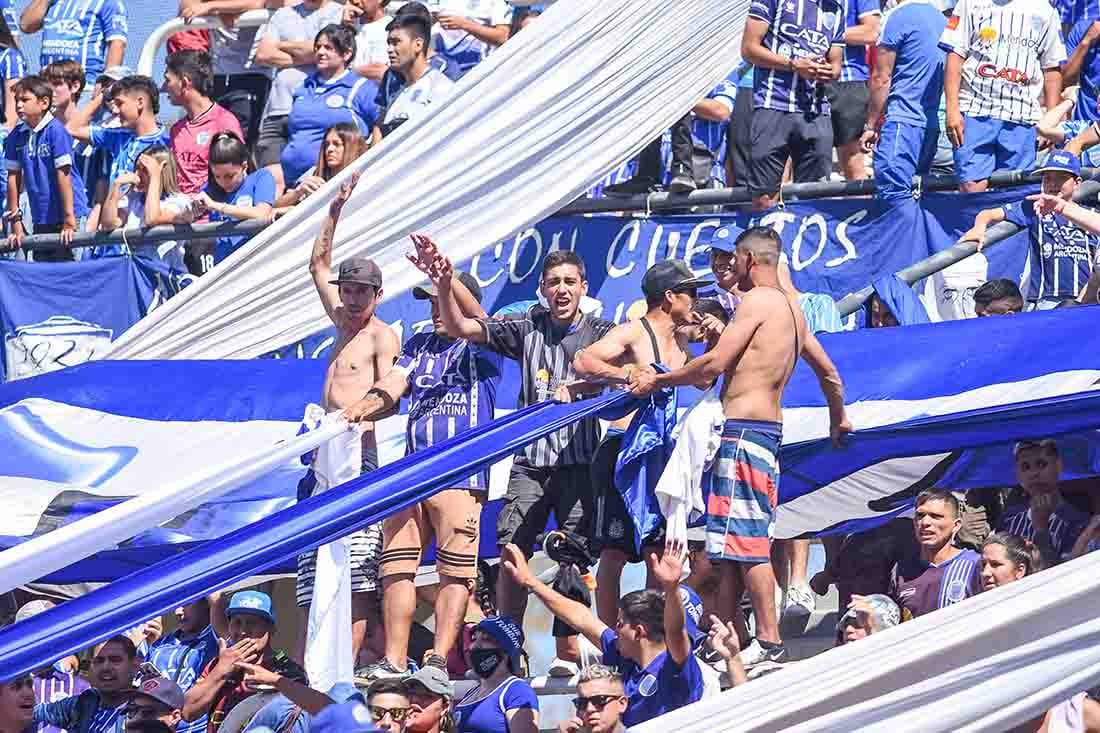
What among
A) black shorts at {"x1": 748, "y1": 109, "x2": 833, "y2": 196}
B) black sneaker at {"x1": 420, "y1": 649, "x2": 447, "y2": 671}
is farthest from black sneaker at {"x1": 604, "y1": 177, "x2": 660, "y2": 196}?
black sneaker at {"x1": 420, "y1": 649, "x2": 447, "y2": 671}

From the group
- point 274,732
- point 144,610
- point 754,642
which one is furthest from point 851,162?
point 144,610

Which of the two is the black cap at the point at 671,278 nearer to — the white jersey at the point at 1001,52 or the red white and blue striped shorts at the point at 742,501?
the red white and blue striped shorts at the point at 742,501

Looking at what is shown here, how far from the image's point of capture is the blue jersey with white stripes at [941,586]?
28.9ft

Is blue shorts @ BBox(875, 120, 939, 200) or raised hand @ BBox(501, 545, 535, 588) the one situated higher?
blue shorts @ BBox(875, 120, 939, 200)

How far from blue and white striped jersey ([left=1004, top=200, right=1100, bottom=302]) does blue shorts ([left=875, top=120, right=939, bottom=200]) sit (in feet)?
2.29

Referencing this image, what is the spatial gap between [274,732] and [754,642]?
1833 millimetres

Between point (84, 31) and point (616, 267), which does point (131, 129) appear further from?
point (616, 267)

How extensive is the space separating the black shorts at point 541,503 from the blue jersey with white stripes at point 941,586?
52.4 inches

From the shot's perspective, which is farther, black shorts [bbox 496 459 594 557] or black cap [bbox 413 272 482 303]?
black cap [bbox 413 272 482 303]

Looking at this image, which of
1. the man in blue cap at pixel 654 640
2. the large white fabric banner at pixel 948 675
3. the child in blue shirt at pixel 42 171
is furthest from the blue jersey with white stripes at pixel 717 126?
the large white fabric banner at pixel 948 675

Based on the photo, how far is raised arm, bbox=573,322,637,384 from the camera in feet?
29.2

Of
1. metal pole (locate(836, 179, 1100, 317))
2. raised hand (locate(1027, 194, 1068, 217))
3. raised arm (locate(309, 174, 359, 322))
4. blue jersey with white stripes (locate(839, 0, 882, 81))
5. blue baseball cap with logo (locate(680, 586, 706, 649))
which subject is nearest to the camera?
blue baseball cap with logo (locate(680, 586, 706, 649))

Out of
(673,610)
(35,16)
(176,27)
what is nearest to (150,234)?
(176,27)

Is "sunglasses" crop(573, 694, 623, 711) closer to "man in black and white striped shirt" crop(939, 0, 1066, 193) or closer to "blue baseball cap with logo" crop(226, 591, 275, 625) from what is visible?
"blue baseball cap with logo" crop(226, 591, 275, 625)
